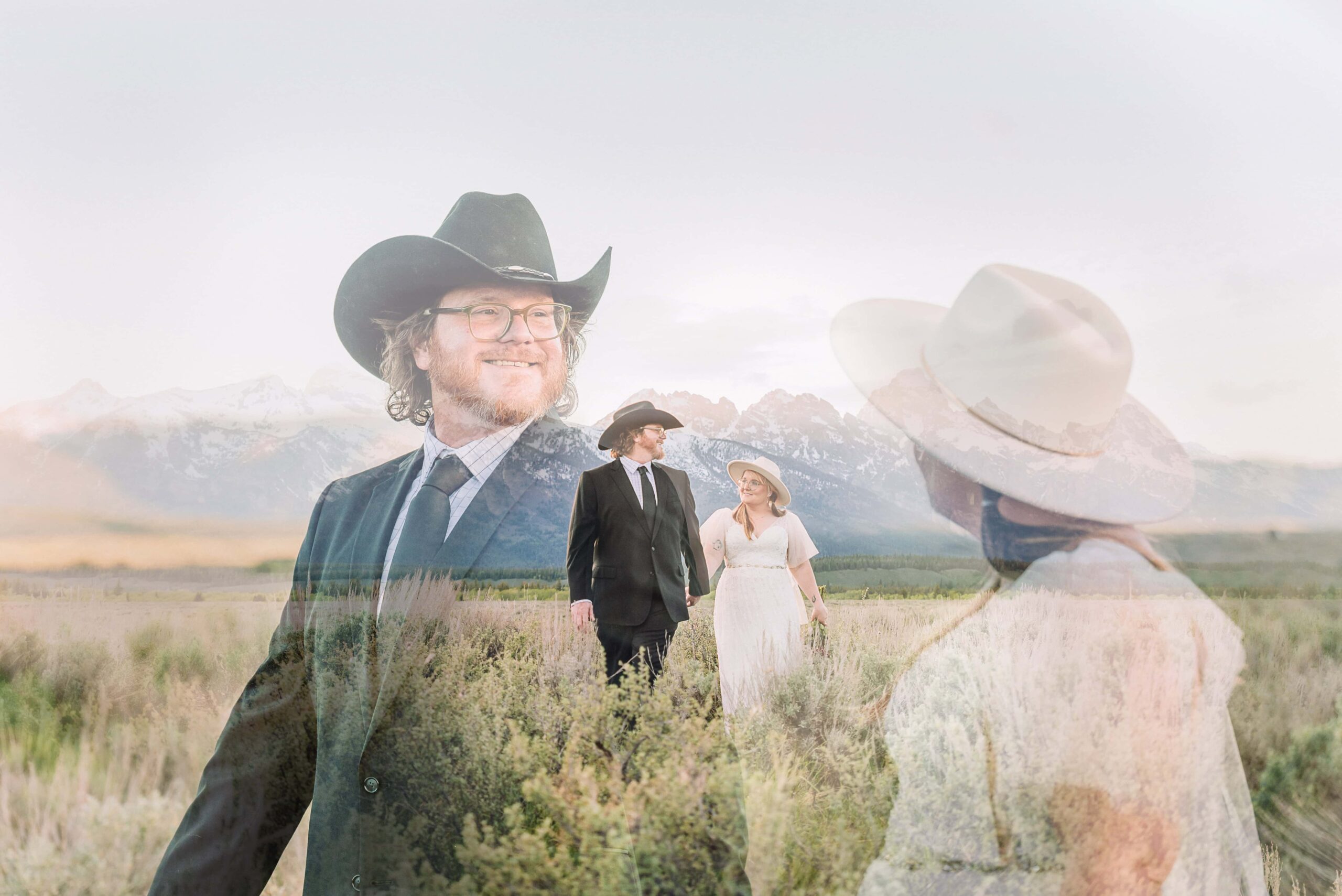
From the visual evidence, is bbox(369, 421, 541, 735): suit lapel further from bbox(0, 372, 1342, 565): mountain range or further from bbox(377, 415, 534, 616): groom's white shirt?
bbox(0, 372, 1342, 565): mountain range

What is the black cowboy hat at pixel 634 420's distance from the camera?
6.64ft

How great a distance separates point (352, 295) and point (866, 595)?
1.66 meters

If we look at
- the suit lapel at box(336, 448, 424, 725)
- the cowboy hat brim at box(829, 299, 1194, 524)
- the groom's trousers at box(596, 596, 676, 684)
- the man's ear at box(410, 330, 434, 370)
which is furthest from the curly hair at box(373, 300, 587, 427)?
the cowboy hat brim at box(829, 299, 1194, 524)

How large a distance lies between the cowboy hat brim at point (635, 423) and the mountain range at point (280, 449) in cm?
3

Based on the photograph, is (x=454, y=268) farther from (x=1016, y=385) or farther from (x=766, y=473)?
(x=1016, y=385)

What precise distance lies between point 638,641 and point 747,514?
1.34 feet

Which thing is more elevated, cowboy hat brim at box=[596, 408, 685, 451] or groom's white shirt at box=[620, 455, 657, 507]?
cowboy hat brim at box=[596, 408, 685, 451]

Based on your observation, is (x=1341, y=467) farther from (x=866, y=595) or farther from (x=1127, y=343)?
(x=866, y=595)

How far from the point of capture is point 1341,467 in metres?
2.54

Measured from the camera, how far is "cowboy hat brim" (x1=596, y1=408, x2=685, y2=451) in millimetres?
2025

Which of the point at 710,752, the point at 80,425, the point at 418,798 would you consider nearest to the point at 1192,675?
the point at 710,752

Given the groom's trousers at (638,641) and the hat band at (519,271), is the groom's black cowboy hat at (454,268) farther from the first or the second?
the groom's trousers at (638,641)

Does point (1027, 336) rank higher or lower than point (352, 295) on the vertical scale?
lower

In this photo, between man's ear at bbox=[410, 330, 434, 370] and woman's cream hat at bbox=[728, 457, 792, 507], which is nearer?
woman's cream hat at bbox=[728, 457, 792, 507]
